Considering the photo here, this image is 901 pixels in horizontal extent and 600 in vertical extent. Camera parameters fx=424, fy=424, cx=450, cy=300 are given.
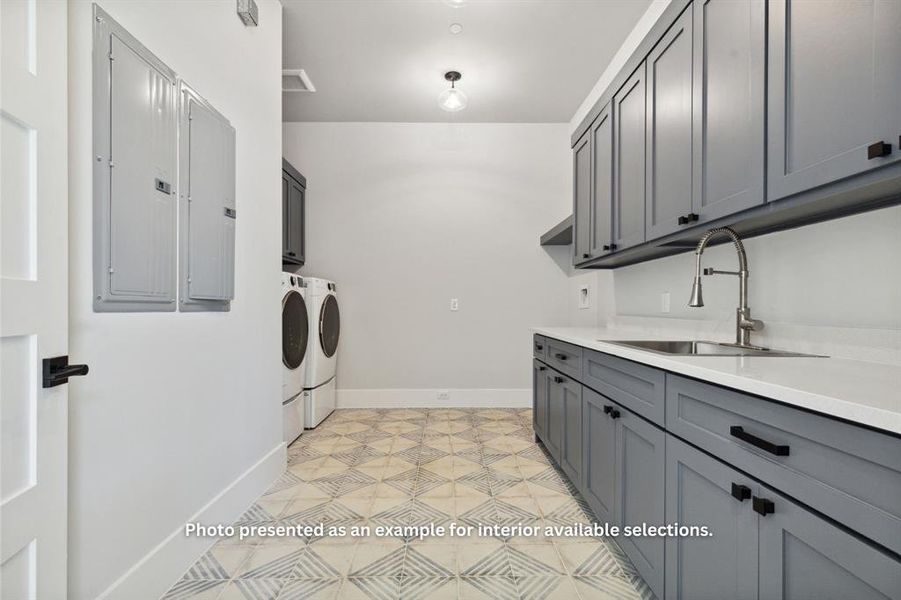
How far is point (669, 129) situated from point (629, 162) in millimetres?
365

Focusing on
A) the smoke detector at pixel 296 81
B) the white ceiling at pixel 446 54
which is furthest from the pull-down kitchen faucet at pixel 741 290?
the smoke detector at pixel 296 81

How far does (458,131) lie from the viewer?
4125 millimetres

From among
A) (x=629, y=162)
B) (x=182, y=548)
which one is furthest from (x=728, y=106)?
(x=182, y=548)

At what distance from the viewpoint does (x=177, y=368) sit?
1.53 meters

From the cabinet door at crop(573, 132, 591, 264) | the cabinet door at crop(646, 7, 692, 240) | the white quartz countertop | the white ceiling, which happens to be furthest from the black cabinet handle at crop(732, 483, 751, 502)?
the white ceiling

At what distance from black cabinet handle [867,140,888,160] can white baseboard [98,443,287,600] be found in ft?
7.23

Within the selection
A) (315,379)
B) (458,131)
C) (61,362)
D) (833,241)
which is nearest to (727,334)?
(833,241)

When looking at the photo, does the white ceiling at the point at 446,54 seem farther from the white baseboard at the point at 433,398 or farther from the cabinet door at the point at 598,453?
the white baseboard at the point at 433,398

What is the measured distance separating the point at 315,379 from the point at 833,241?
3.17m

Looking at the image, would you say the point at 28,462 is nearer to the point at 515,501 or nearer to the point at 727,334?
the point at 515,501

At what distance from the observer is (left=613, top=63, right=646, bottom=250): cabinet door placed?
6.59 ft

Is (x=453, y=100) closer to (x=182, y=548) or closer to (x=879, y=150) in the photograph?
(x=879, y=150)

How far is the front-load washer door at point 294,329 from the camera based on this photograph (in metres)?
2.91

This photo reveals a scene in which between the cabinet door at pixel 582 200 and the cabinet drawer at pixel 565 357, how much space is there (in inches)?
25.0
